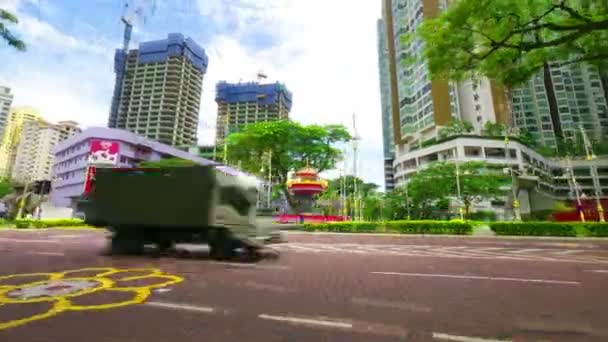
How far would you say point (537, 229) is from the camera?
20391 mm

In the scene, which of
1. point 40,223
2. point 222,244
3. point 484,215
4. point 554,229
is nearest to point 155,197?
point 222,244

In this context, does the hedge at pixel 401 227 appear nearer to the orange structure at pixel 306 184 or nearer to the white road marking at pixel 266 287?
the orange structure at pixel 306 184

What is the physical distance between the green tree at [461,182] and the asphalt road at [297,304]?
37.2 metres

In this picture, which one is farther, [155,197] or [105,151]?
[105,151]

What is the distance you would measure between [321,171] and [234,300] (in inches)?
1348

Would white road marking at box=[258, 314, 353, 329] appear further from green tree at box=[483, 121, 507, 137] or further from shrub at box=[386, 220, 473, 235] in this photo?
green tree at box=[483, 121, 507, 137]

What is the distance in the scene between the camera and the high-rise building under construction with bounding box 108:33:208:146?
101438 mm

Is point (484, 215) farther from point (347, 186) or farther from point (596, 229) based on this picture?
point (596, 229)

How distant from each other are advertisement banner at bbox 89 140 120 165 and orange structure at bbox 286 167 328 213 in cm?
3986

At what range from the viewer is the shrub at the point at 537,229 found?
1994 centimetres

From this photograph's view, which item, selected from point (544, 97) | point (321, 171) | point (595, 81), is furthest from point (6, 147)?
point (595, 81)

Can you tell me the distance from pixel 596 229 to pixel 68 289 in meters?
26.6

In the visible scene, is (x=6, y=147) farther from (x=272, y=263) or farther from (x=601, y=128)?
(x=601, y=128)

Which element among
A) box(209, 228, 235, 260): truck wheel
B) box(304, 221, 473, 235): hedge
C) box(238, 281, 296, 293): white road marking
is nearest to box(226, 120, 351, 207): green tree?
box(304, 221, 473, 235): hedge
